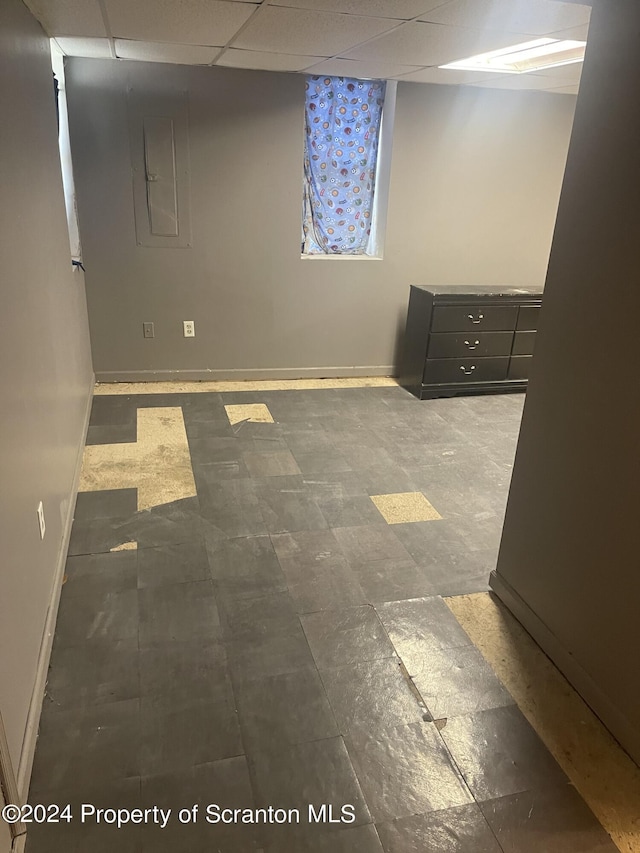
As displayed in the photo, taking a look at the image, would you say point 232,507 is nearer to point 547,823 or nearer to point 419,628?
point 419,628

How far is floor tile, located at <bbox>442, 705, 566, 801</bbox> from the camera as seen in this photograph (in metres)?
1.62

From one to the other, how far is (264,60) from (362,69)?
1.99 feet

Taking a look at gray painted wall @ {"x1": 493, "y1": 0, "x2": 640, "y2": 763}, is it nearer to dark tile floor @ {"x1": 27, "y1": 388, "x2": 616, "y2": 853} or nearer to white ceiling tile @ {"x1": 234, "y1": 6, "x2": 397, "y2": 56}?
dark tile floor @ {"x1": 27, "y1": 388, "x2": 616, "y2": 853}

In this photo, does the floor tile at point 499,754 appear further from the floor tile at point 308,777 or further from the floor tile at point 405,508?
the floor tile at point 405,508

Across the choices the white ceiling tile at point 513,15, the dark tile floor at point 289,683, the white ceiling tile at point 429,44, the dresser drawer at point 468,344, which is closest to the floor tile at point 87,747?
the dark tile floor at point 289,683

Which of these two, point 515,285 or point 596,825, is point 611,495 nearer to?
point 596,825

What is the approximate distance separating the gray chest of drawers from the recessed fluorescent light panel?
4.73 ft

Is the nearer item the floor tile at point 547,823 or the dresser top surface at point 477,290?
the floor tile at point 547,823

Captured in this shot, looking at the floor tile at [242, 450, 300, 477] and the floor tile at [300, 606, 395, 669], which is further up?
the floor tile at [242, 450, 300, 477]

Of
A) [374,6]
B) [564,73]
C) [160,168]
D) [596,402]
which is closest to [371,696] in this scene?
[596,402]

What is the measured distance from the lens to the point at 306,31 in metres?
2.74

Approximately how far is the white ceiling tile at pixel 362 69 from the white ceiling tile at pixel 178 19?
2.49 ft

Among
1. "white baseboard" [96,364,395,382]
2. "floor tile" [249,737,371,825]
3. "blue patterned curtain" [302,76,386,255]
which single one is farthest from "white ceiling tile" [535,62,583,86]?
"floor tile" [249,737,371,825]

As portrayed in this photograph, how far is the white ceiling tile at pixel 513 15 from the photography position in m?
2.20
